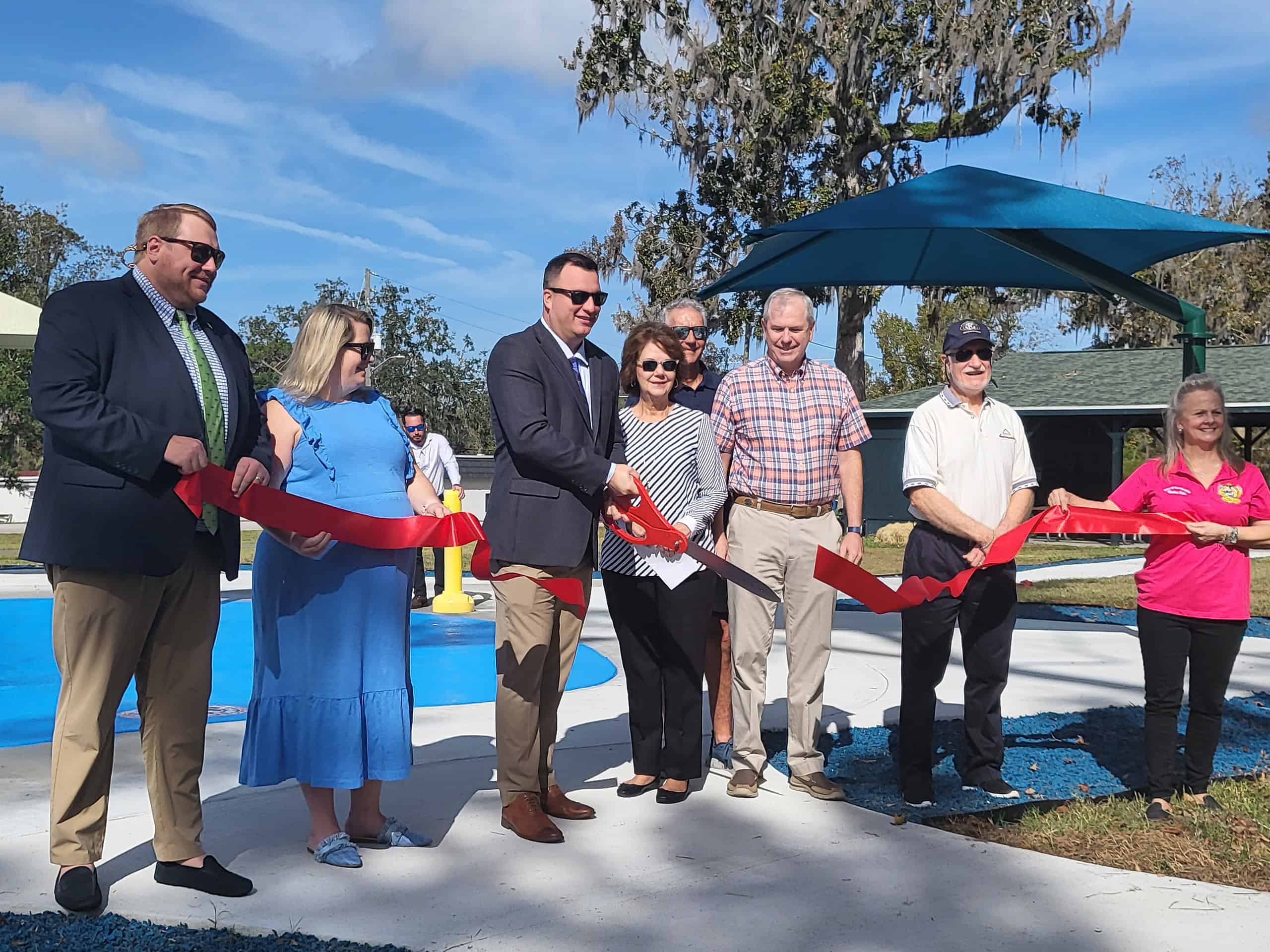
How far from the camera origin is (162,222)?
12.0 feet

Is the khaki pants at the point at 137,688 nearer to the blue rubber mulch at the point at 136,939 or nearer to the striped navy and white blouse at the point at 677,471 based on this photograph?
the blue rubber mulch at the point at 136,939

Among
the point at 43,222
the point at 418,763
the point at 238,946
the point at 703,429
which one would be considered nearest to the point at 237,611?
the point at 418,763

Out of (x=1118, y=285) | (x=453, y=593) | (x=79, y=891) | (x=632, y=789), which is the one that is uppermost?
(x=1118, y=285)

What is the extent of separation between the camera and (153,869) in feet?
12.9

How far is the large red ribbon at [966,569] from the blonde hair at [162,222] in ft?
9.08

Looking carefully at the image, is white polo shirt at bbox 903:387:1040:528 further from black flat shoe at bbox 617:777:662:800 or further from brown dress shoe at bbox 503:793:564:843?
brown dress shoe at bbox 503:793:564:843

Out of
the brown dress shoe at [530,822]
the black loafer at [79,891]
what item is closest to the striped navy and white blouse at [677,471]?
the brown dress shoe at [530,822]

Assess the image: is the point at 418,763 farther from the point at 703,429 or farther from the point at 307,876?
the point at 703,429

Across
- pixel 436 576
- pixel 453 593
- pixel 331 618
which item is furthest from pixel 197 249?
pixel 436 576

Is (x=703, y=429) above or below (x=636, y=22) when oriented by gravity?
below

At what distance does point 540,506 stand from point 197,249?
148 cm

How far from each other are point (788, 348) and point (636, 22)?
75.6ft

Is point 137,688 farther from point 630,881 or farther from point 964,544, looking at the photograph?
point 964,544

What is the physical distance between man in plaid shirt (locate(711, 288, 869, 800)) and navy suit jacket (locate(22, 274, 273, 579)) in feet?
7.91
